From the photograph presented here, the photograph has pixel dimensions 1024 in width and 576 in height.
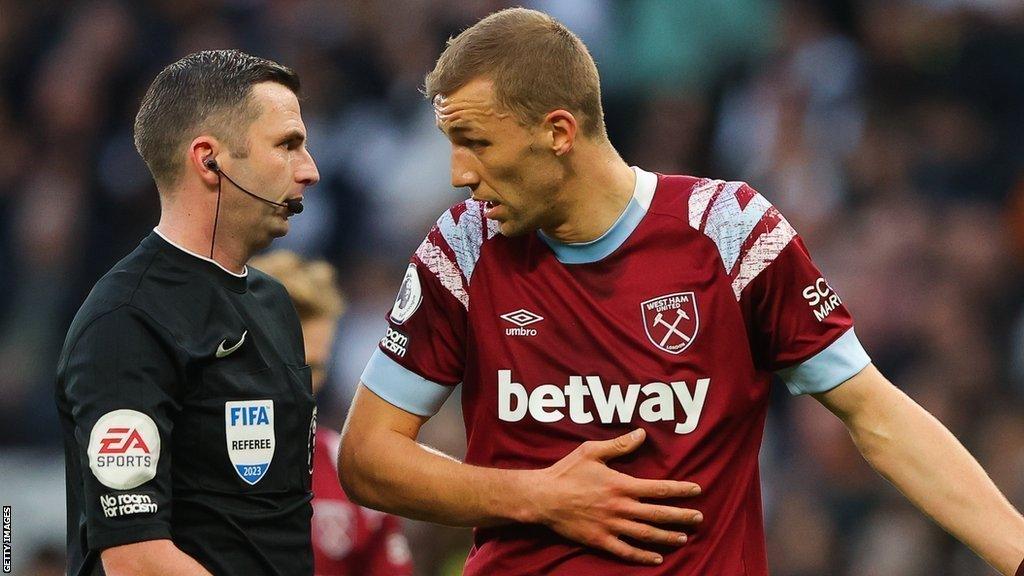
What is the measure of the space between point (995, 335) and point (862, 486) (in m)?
1.02

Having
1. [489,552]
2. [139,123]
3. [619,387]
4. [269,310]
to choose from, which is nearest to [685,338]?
[619,387]

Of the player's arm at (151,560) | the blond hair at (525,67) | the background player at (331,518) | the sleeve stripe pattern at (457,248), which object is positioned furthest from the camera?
the background player at (331,518)

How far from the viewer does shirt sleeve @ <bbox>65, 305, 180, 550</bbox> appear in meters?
2.96

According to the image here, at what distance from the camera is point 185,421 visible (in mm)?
3145

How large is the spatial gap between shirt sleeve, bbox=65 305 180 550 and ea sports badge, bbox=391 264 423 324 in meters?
0.58

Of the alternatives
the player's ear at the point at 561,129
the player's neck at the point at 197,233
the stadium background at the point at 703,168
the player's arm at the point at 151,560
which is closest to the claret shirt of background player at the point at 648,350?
the player's ear at the point at 561,129

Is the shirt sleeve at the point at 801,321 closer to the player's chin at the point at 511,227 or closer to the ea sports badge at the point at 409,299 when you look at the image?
the player's chin at the point at 511,227

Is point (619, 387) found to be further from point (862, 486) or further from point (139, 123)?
point (862, 486)

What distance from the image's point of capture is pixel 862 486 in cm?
712

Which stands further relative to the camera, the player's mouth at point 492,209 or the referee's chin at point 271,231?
the referee's chin at point 271,231

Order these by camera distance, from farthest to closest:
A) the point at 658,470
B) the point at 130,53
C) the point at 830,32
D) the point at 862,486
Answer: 1. the point at 130,53
2. the point at 830,32
3. the point at 862,486
4. the point at 658,470

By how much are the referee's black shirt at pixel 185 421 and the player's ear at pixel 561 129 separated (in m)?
0.79

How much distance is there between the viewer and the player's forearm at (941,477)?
3199 mm

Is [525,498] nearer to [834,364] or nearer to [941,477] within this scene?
[834,364]
